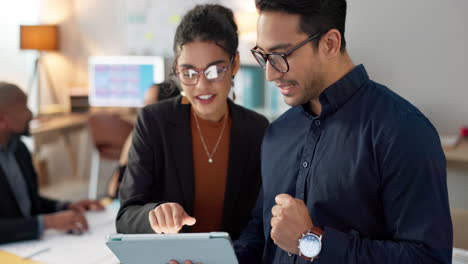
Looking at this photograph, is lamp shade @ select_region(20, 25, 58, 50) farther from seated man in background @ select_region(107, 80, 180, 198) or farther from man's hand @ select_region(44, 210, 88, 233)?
man's hand @ select_region(44, 210, 88, 233)

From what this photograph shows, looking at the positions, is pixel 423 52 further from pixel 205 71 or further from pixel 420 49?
pixel 205 71

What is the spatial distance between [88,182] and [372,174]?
5181 mm

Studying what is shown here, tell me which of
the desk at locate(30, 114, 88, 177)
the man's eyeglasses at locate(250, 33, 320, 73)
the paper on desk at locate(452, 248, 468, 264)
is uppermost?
the man's eyeglasses at locate(250, 33, 320, 73)

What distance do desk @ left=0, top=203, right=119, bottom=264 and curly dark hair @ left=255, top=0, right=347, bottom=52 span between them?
1067mm

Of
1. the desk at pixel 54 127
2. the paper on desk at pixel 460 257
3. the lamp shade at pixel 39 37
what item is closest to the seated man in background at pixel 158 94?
the paper on desk at pixel 460 257

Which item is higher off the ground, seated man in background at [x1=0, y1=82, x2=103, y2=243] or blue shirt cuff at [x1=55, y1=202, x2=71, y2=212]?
seated man in background at [x1=0, y1=82, x2=103, y2=243]

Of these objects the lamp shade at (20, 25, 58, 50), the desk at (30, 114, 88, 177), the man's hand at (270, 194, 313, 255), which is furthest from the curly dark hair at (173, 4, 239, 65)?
the lamp shade at (20, 25, 58, 50)

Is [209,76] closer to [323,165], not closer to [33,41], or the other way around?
[323,165]

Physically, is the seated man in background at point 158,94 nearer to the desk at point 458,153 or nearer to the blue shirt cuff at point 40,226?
the blue shirt cuff at point 40,226

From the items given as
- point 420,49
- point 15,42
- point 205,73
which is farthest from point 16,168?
point 15,42

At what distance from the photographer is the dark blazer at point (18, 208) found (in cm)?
184

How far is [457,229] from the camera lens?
67.3 inches

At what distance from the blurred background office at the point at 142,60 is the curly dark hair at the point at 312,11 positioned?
2.51 m

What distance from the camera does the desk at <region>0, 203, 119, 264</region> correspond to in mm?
1667
